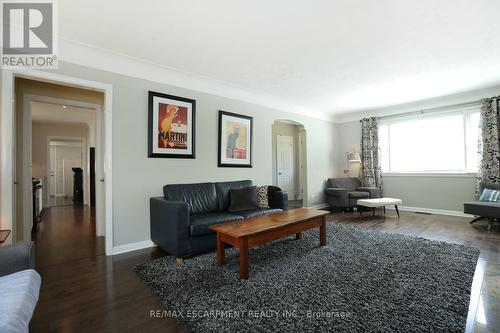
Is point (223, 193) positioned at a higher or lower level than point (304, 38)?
lower

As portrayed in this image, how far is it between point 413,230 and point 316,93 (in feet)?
9.85

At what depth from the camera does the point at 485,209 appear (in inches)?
148

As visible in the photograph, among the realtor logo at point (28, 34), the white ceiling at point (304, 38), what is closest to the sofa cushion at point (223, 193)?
the white ceiling at point (304, 38)

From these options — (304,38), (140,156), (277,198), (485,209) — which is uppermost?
(304,38)

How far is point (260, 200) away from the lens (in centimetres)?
371

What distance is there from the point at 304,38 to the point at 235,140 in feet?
6.83

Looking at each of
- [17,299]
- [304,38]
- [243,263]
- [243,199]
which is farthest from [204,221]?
[304,38]

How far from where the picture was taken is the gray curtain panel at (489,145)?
4.30 m

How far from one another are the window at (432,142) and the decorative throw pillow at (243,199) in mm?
4155

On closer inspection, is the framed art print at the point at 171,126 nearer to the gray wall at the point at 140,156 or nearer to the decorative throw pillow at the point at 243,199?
the gray wall at the point at 140,156

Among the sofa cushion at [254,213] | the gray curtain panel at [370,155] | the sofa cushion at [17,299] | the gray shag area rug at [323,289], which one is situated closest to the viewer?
the sofa cushion at [17,299]

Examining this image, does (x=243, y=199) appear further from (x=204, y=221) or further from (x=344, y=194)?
(x=344, y=194)

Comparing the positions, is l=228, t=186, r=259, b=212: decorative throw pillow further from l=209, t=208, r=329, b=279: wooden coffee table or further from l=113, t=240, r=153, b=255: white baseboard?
l=113, t=240, r=153, b=255: white baseboard

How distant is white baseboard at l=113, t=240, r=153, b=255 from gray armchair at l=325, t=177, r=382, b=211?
4.11 m
